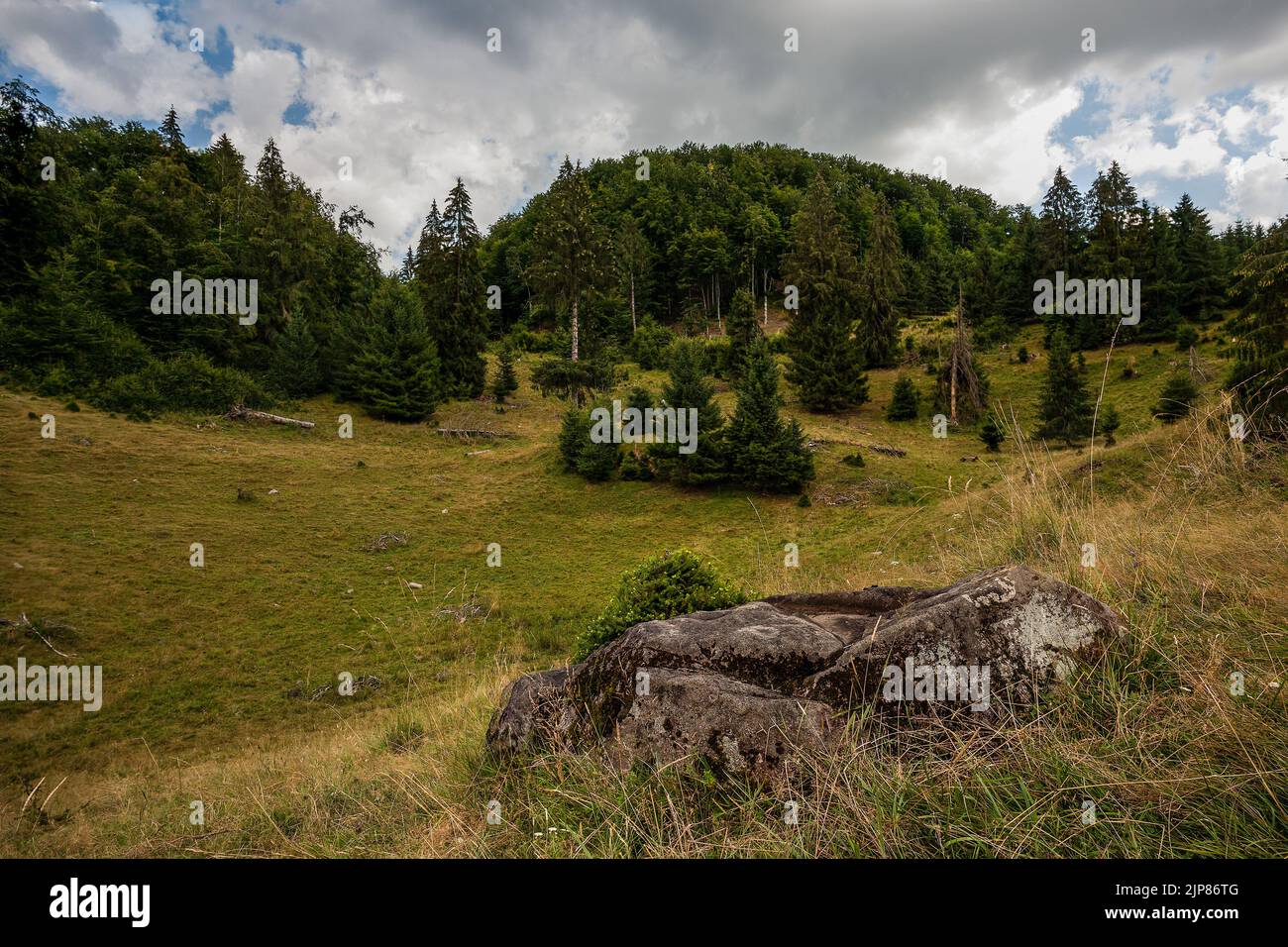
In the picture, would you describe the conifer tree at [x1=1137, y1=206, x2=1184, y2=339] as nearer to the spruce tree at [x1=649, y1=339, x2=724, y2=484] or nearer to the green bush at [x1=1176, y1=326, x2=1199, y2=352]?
the green bush at [x1=1176, y1=326, x2=1199, y2=352]

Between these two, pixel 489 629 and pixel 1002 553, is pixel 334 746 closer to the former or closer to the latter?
pixel 489 629

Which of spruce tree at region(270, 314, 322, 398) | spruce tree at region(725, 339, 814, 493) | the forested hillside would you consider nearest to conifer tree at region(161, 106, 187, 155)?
the forested hillside

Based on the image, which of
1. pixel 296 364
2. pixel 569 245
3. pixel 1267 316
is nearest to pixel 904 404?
pixel 1267 316

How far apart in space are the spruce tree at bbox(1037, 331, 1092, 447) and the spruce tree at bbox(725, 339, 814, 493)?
13.7 m

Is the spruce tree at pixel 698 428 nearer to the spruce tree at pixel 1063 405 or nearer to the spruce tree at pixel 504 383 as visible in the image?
the spruce tree at pixel 1063 405

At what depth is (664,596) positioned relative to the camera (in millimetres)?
6727

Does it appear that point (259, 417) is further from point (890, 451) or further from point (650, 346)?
point (890, 451)

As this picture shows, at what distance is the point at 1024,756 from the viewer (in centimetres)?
231

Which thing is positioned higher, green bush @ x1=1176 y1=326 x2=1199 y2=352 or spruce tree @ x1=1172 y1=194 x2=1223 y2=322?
spruce tree @ x1=1172 y1=194 x2=1223 y2=322

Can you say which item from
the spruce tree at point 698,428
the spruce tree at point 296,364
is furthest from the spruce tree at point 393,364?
the spruce tree at point 698,428

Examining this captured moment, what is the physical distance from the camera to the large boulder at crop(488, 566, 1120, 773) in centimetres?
288

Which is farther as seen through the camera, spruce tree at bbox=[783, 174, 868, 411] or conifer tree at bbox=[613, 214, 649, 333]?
conifer tree at bbox=[613, 214, 649, 333]

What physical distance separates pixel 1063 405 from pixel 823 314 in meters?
17.8
